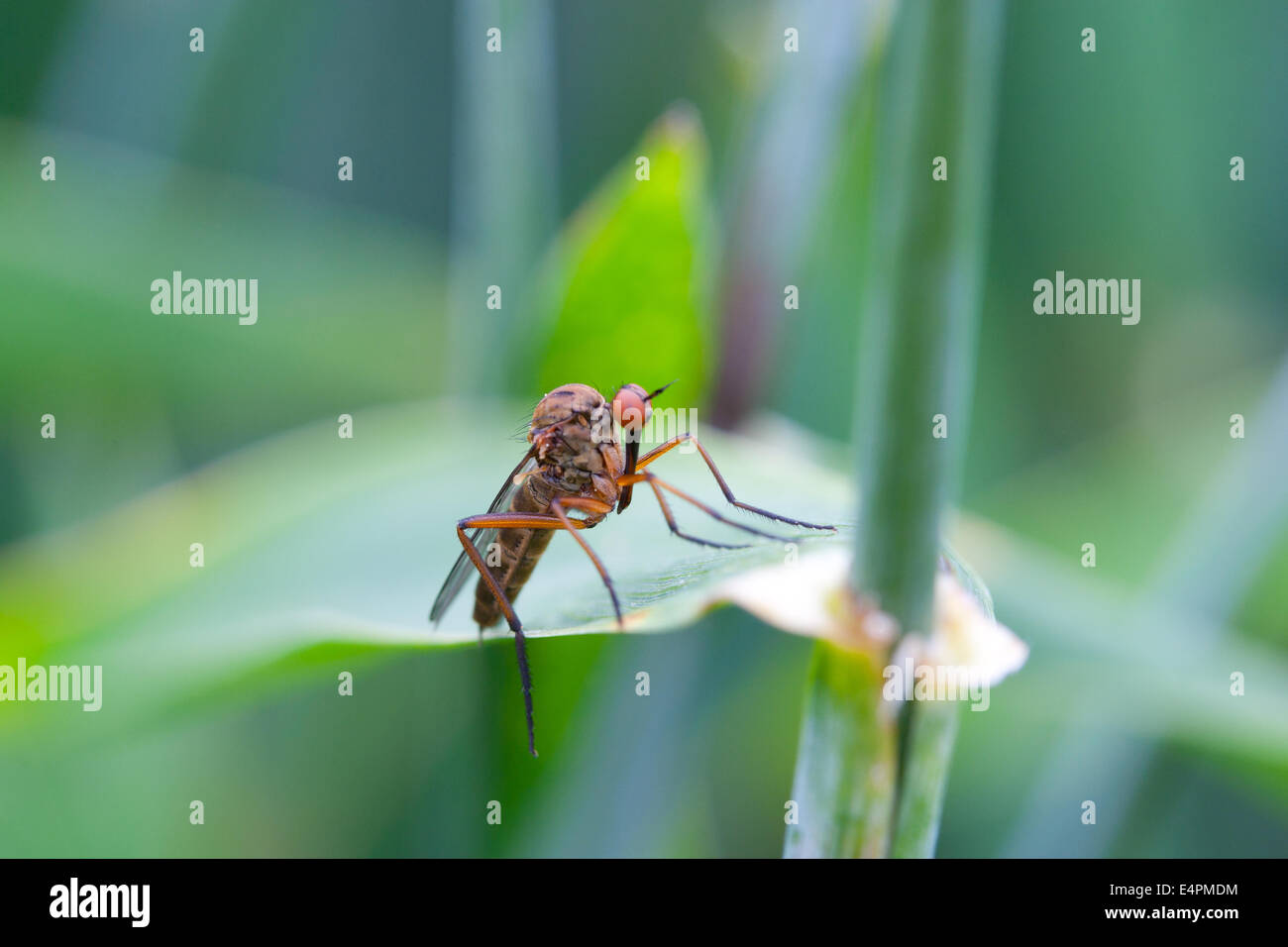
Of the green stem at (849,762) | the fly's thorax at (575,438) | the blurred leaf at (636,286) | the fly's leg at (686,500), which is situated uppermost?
the blurred leaf at (636,286)

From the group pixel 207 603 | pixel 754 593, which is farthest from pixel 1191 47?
pixel 207 603

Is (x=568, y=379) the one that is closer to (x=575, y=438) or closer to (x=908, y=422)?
(x=575, y=438)

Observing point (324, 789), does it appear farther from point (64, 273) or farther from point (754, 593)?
point (754, 593)

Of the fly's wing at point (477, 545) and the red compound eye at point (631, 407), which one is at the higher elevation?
the red compound eye at point (631, 407)

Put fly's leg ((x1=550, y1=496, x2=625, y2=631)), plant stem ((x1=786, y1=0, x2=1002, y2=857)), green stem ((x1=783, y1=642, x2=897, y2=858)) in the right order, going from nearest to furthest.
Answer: plant stem ((x1=786, y1=0, x2=1002, y2=857)) → green stem ((x1=783, y1=642, x2=897, y2=858)) → fly's leg ((x1=550, y1=496, x2=625, y2=631))

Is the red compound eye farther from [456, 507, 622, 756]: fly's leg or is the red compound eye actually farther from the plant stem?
the plant stem

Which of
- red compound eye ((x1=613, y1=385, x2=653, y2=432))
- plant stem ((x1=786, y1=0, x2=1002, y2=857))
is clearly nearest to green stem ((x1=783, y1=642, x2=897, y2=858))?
plant stem ((x1=786, y1=0, x2=1002, y2=857))

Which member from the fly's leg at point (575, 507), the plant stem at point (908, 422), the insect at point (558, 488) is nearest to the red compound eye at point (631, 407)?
the insect at point (558, 488)

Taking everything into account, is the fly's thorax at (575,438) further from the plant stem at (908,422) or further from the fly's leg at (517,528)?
the plant stem at (908,422)
